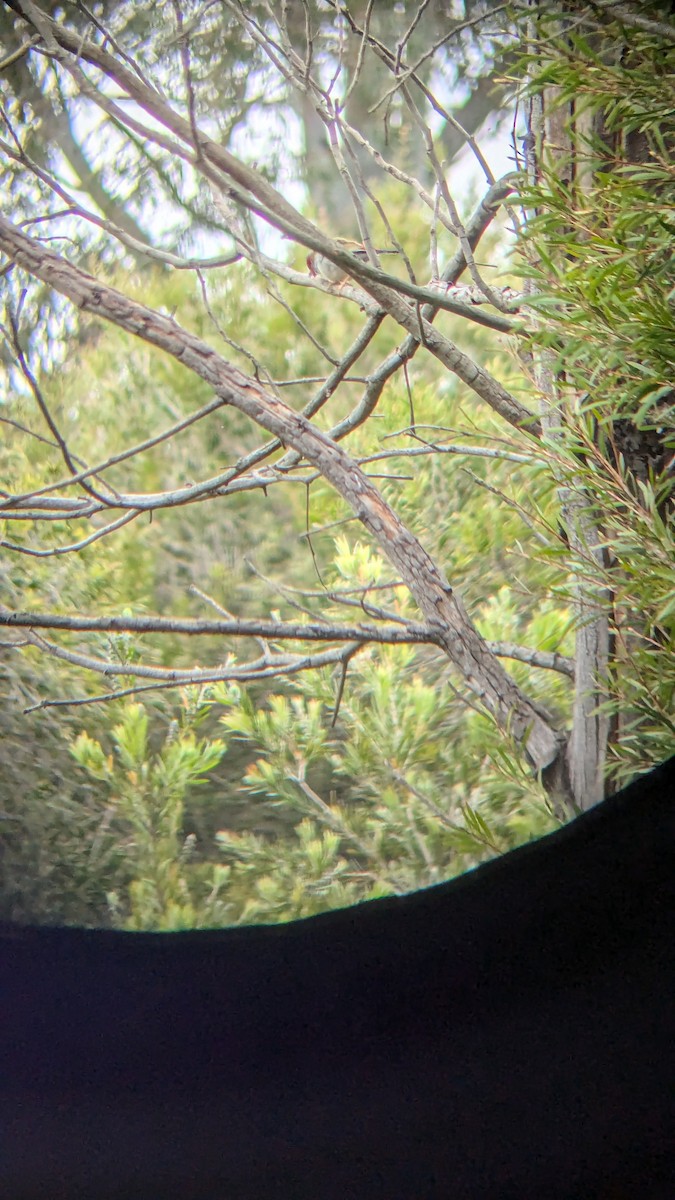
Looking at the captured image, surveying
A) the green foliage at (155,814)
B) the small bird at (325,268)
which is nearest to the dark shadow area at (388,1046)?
the green foliage at (155,814)

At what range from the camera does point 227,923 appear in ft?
2.72

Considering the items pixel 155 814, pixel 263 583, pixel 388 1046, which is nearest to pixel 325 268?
pixel 263 583

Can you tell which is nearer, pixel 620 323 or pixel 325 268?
pixel 620 323

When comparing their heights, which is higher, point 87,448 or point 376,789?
point 87,448

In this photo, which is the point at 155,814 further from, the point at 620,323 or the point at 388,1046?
the point at 620,323

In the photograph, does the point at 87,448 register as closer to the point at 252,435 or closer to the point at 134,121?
the point at 252,435

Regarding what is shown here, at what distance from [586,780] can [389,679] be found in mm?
196

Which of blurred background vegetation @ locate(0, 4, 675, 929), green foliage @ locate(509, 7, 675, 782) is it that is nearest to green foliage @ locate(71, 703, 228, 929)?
blurred background vegetation @ locate(0, 4, 675, 929)

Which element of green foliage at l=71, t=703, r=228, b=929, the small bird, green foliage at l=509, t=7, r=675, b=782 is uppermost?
the small bird

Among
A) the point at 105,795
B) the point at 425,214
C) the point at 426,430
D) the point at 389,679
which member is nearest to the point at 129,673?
the point at 105,795

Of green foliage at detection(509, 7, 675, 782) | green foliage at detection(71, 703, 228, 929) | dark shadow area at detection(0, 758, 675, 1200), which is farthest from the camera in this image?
green foliage at detection(71, 703, 228, 929)

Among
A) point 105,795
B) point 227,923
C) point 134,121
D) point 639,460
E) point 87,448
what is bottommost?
point 227,923

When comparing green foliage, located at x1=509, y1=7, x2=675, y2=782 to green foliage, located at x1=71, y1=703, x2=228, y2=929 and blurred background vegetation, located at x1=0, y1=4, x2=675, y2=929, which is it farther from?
green foliage, located at x1=71, y1=703, x2=228, y2=929

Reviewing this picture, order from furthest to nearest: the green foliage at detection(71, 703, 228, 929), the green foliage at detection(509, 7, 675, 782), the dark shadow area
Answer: the green foliage at detection(71, 703, 228, 929), the dark shadow area, the green foliage at detection(509, 7, 675, 782)
